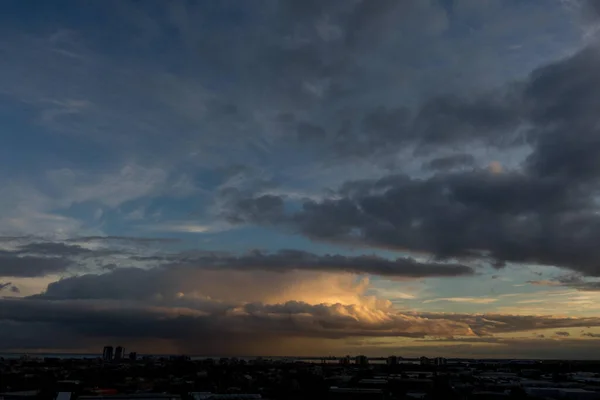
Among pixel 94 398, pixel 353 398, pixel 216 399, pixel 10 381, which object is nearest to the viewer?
pixel 94 398

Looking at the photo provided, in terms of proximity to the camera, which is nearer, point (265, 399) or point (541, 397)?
point (265, 399)

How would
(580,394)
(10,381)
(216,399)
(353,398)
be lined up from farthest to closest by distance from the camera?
(580,394) < (353,398) < (10,381) < (216,399)

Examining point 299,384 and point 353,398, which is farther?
point 299,384

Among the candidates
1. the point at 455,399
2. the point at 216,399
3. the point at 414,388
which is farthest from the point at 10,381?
the point at 414,388

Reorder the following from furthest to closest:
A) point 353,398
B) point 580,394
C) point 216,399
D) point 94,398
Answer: point 580,394 → point 353,398 → point 216,399 → point 94,398

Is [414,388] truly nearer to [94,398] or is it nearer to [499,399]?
[499,399]

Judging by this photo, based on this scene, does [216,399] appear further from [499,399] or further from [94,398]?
[499,399]

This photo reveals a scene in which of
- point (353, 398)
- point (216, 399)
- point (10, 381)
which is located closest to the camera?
point (216, 399)

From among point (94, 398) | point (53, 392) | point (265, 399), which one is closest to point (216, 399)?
point (265, 399)
